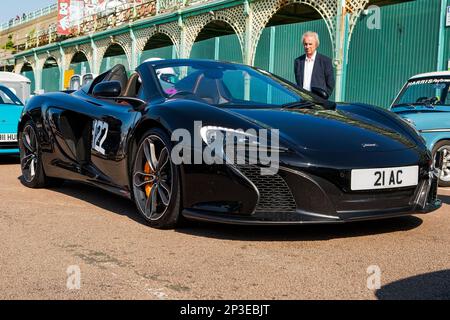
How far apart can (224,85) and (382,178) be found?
1593 millimetres

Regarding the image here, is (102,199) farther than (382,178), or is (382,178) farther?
(102,199)

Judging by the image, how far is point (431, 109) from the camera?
7.14 meters

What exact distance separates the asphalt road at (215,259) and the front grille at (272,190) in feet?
0.84

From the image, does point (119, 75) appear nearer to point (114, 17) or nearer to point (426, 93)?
point (426, 93)

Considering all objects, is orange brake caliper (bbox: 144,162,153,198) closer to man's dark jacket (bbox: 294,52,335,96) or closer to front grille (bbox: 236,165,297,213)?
front grille (bbox: 236,165,297,213)

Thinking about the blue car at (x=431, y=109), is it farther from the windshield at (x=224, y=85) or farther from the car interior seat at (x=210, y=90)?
the car interior seat at (x=210, y=90)

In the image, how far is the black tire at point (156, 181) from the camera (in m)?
3.73

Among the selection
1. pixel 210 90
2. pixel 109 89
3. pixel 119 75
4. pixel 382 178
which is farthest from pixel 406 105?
pixel 109 89

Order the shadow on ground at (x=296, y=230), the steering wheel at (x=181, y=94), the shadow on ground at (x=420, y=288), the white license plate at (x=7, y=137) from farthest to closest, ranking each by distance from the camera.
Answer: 1. the white license plate at (x=7, y=137)
2. the steering wheel at (x=181, y=94)
3. the shadow on ground at (x=296, y=230)
4. the shadow on ground at (x=420, y=288)

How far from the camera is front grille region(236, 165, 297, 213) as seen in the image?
3289 mm

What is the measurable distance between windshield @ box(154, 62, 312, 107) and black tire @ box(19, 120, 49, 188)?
1.90m

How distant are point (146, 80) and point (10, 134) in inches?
189

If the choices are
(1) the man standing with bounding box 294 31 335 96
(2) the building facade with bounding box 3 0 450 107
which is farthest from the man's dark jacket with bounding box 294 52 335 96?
(2) the building facade with bounding box 3 0 450 107

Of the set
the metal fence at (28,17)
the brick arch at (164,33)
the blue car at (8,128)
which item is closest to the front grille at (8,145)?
the blue car at (8,128)
